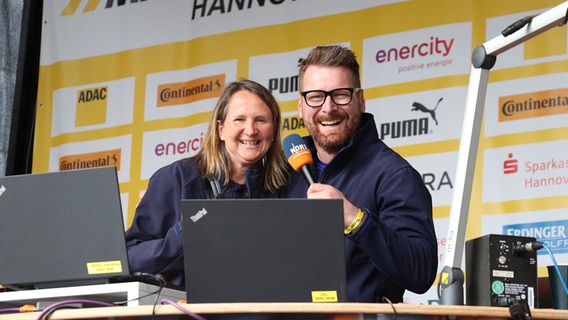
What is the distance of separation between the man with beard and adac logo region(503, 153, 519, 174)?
1457 mm

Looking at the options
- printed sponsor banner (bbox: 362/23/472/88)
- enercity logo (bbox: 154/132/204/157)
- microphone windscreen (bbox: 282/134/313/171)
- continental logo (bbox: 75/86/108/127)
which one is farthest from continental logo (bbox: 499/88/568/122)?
continental logo (bbox: 75/86/108/127)

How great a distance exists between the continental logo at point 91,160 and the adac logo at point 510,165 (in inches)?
83.3

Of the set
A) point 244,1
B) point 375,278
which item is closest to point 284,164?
point 375,278

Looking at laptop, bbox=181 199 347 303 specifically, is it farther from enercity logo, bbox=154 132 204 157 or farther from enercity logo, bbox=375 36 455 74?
enercity logo, bbox=154 132 204 157

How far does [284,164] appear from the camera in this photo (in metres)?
3.26

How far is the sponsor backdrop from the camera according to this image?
4402mm

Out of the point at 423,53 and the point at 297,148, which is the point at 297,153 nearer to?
the point at 297,148

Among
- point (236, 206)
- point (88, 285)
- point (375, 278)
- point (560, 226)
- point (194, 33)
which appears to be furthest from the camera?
point (194, 33)

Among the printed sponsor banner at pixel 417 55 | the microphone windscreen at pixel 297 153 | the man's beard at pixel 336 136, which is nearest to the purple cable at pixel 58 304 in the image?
the microphone windscreen at pixel 297 153

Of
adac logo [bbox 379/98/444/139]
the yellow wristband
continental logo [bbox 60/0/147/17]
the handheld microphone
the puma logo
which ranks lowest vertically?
the yellow wristband

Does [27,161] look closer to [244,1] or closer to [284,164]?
[244,1]

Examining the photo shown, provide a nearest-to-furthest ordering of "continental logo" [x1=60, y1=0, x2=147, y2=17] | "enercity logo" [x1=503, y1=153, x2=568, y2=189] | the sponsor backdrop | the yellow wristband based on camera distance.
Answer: the yellow wristband, "enercity logo" [x1=503, y1=153, x2=568, y2=189], the sponsor backdrop, "continental logo" [x1=60, y1=0, x2=147, y2=17]

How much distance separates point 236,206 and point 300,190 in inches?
37.7

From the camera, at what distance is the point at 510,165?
4.42 m
